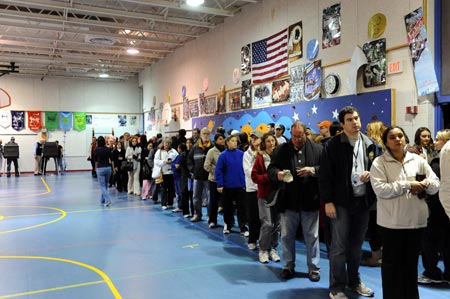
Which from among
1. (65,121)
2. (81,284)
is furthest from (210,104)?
(65,121)

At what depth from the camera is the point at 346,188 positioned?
10.6ft

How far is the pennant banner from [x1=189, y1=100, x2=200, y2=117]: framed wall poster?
1122 cm

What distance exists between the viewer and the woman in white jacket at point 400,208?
2.69m

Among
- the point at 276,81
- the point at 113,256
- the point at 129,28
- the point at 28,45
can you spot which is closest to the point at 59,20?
the point at 129,28

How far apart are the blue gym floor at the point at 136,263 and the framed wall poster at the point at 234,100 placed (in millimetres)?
4878

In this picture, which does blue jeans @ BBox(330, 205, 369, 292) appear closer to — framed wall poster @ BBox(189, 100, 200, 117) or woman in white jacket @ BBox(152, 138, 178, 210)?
woman in white jacket @ BBox(152, 138, 178, 210)

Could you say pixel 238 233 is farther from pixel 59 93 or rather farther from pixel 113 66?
pixel 59 93

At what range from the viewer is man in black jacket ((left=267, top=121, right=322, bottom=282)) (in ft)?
12.5

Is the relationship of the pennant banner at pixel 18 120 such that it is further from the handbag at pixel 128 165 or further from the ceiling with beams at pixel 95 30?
the handbag at pixel 128 165

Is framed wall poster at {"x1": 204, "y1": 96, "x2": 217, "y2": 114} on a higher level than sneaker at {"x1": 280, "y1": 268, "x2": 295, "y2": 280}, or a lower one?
higher

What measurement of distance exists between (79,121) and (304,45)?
16.7 metres

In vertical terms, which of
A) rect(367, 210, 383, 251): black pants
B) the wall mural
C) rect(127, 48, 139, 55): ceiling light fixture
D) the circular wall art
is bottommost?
rect(367, 210, 383, 251): black pants

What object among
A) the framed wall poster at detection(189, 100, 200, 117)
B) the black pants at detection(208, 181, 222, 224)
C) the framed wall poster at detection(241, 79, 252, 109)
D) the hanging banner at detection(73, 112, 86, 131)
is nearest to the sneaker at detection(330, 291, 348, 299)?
the black pants at detection(208, 181, 222, 224)

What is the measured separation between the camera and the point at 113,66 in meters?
19.3
